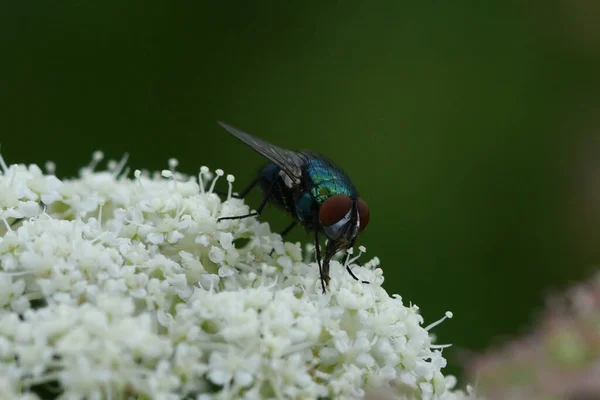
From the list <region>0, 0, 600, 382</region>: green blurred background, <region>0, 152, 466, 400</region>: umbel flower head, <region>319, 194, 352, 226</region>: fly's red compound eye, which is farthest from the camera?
<region>0, 0, 600, 382</region>: green blurred background

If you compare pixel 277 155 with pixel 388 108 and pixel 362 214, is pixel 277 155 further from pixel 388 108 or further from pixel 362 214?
pixel 388 108

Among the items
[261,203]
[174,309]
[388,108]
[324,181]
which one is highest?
[388,108]

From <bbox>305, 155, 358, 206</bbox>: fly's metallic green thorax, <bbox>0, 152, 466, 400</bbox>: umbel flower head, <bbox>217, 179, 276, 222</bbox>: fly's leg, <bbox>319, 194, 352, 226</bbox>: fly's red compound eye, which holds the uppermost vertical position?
<bbox>305, 155, 358, 206</bbox>: fly's metallic green thorax

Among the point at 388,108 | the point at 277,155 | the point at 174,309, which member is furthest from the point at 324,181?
the point at 388,108

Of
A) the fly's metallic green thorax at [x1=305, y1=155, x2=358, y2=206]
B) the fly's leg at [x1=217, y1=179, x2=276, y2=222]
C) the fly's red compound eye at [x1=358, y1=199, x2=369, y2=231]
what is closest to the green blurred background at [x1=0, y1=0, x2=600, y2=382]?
the fly's leg at [x1=217, y1=179, x2=276, y2=222]

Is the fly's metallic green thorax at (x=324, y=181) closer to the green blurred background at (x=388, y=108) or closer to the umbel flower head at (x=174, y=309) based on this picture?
the umbel flower head at (x=174, y=309)

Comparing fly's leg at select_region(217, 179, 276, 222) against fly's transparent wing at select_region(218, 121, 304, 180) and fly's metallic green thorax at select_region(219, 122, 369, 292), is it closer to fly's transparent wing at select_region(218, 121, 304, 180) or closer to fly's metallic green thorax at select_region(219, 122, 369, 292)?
fly's metallic green thorax at select_region(219, 122, 369, 292)

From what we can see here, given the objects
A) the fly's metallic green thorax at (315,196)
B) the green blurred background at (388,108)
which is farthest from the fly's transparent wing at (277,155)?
the green blurred background at (388,108)
